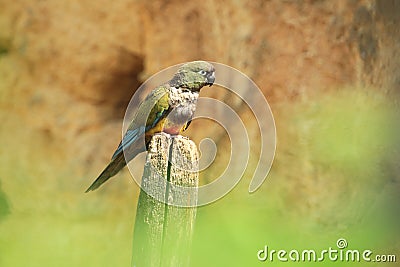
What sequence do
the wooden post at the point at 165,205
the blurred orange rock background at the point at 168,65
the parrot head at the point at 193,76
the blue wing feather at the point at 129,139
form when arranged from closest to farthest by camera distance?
the wooden post at the point at 165,205 < the parrot head at the point at 193,76 < the blue wing feather at the point at 129,139 < the blurred orange rock background at the point at 168,65

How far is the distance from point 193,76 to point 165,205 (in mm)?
435

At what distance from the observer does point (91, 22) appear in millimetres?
2859

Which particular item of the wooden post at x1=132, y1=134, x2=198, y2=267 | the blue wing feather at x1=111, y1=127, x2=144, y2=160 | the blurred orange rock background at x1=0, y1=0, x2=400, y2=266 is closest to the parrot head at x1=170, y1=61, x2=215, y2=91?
the blue wing feather at x1=111, y1=127, x2=144, y2=160

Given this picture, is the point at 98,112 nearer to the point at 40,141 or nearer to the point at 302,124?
the point at 40,141

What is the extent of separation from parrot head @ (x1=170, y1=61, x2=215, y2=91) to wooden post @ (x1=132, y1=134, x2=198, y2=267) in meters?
0.32

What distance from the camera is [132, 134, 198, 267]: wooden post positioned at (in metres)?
1.48

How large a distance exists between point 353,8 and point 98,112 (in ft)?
3.82

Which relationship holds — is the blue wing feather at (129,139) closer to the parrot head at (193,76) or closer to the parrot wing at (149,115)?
the parrot wing at (149,115)

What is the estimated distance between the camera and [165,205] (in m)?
1.48

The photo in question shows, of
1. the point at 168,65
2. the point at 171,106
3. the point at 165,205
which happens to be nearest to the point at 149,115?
the point at 171,106

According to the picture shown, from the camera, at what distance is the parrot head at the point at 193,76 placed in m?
1.78

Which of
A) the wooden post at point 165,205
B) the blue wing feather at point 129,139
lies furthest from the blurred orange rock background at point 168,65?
the wooden post at point 165,205

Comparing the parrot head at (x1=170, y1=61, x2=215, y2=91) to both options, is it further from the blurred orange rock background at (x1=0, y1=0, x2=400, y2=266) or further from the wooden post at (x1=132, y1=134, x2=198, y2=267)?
the blurred orange rock background at (x1=0, y1=0, x2=400, y2=266)

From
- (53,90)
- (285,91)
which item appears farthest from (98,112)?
(285,91)
